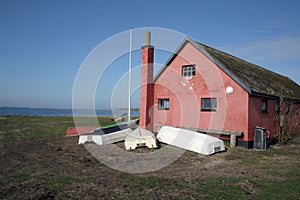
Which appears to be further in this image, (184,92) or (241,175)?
(184,92)

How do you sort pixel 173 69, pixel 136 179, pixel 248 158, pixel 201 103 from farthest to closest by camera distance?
pixel 173 69
pixel 201 103
pixel 248 158
pixel 136 179

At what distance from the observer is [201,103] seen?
14914 mm

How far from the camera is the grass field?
235 inches

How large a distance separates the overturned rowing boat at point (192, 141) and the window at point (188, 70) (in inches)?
168

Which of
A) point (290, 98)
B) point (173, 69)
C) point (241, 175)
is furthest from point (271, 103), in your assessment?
point (241, 175)

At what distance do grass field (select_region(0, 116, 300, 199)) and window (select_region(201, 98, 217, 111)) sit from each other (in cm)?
370

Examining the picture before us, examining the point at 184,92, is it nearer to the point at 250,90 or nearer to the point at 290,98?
the point at 250,90

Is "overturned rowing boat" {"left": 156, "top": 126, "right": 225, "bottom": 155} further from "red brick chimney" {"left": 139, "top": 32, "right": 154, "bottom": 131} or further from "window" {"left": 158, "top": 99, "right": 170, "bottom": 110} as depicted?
"window" {"left": 158, "top": 99, "right": 170, "bottom": 110}

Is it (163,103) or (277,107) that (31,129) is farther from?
(277,107)

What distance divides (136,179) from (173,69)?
1064 centimetres

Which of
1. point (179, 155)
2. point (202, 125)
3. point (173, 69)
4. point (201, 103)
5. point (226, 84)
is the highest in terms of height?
point (173, 69)

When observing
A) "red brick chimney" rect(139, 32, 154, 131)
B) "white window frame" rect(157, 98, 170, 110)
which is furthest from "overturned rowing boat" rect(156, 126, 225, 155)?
"white window frame" rect(157, 98, 170, 110)

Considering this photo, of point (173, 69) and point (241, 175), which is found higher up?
point (173, 69)

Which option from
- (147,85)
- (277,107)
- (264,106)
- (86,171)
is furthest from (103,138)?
(277,107)
